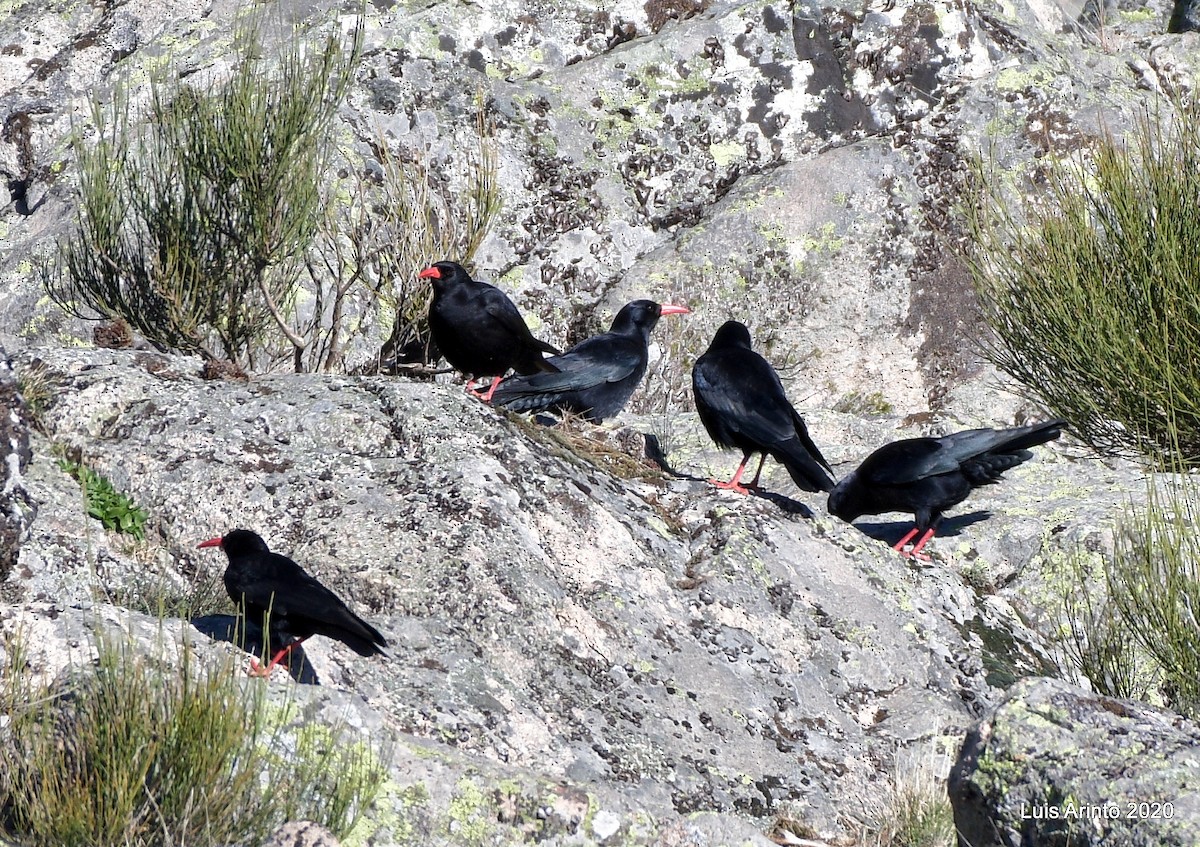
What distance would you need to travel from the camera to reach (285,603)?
416 cm

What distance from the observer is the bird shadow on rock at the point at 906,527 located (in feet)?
23.6

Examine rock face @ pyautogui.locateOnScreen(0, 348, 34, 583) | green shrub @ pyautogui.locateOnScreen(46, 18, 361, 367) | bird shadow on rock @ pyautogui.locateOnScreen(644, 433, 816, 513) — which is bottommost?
bird shadow on rock @ pyautogui.locateOnScreen(644, 433, 816, 513)

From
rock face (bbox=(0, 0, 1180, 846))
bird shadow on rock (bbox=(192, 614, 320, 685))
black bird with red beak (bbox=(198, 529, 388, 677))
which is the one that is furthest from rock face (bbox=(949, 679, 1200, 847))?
bird shadow on rock (bbox=(192, 614, 320, 685))

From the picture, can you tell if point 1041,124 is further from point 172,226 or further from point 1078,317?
point 172,226

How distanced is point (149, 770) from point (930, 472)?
4.66m

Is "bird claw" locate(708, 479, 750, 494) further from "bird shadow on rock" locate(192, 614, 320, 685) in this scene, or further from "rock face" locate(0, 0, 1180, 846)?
"bird shadow on rock" locate(192, 614, 320, 685)

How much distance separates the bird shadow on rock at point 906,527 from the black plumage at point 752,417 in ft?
1.55

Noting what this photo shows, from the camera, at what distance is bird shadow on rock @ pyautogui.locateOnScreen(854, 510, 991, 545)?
7180 millimetres

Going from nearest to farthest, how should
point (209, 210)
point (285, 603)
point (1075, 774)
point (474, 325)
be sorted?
point (1075, 774)
point (285, 603)
point (474, 325)
point (209, 210)

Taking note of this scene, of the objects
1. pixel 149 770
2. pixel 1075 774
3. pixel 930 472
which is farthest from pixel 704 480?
pixel 149 770

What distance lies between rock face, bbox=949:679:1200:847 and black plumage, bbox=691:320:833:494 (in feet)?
9.12

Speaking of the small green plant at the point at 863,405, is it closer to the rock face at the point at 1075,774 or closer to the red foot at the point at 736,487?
the red foot at the point at 736,487

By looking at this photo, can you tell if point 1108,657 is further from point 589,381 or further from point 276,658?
point 589,381

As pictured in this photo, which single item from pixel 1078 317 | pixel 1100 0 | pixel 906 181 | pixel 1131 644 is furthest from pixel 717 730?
pixel 1100 0
